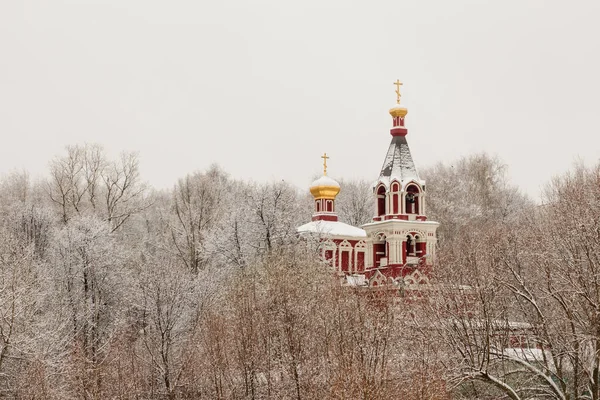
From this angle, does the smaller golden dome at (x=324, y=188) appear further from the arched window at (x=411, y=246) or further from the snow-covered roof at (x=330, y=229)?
the arched window at (x=411, y=246)

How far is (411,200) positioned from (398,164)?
1901mm

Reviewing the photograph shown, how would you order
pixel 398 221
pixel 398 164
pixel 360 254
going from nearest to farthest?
pixel 398 221 → pixel 398 164 → pixel 360 254

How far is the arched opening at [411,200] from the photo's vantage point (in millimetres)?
39562

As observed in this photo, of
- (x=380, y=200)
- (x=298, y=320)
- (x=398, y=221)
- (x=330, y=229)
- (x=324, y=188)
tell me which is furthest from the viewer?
(x=324, y=188)

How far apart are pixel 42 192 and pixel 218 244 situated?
95.3 feet

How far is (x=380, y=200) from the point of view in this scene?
132ft

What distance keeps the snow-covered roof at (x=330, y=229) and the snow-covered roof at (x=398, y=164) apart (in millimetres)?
5478

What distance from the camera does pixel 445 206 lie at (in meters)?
61.3

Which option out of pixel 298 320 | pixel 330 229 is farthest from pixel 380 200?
pixel 298 320

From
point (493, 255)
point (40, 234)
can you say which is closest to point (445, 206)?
point (40, 234)

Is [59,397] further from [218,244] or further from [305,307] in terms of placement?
[218,244]

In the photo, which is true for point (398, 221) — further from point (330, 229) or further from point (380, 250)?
point (330, 229)

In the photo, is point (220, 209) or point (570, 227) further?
point (220, 209)

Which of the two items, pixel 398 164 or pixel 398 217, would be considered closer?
pixel 398 217
